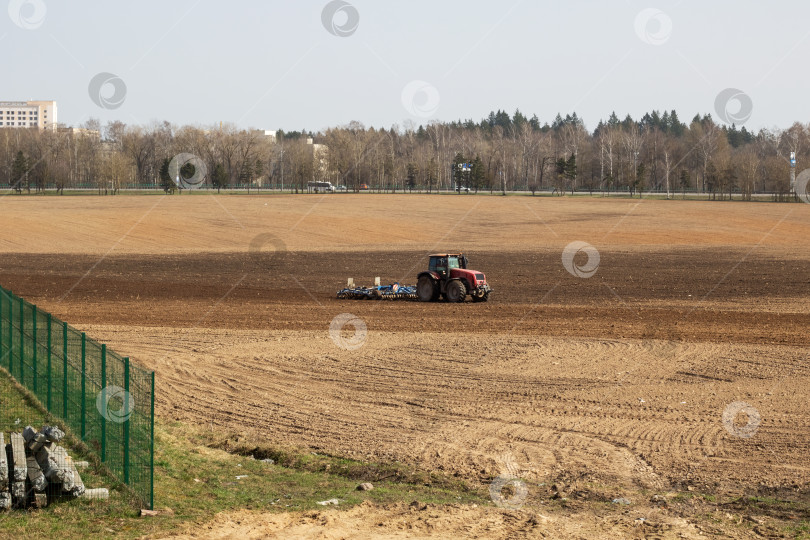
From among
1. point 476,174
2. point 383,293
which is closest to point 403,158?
point 476,174

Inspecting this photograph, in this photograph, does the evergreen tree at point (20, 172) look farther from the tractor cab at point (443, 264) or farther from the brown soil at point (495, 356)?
the tractor cab at point (443, 264)

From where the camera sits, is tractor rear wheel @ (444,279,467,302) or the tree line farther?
the tree line

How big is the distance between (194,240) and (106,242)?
630 cm

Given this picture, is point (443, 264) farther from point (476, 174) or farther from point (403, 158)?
point (403, 158)

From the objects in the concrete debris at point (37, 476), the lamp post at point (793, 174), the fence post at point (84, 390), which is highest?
the lamp post at point (793, 174)

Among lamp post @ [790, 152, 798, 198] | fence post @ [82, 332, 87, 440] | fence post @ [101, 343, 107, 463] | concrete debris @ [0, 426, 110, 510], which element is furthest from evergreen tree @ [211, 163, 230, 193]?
concrete debris @ [0, 426, 110, 510]

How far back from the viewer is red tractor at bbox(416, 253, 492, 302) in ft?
107

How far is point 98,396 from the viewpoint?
42.3ft

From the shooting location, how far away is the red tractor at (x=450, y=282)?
107 ft

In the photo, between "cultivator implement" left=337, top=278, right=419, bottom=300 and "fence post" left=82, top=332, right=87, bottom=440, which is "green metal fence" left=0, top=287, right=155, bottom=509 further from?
"cultivator implement" left=337, top=278, right=419, bottom=300

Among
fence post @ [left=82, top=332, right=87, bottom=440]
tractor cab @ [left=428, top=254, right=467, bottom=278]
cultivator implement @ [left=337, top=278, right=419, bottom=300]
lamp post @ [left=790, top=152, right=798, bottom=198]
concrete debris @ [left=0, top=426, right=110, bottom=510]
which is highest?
lamp post @ [left=790, top=152, right=798, bottom=198]

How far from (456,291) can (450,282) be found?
1.65 ft

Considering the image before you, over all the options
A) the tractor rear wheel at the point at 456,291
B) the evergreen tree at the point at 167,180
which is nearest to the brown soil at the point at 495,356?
the tractor rear wheel at the point at 456,291

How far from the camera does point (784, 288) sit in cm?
3728
